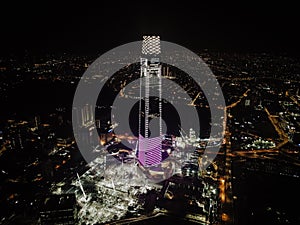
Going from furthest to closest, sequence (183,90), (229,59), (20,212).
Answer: (229,59)
(183,90)
(20,212)

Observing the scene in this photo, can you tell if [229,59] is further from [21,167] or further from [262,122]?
[21,167]

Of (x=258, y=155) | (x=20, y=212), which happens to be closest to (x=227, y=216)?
(x=258, y=155)

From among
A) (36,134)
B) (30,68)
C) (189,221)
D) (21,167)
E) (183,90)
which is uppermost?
(30,68)

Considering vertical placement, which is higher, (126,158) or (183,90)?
(183,90)

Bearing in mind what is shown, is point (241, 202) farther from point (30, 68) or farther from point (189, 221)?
point (30, 68)

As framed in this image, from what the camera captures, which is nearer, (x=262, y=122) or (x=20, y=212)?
(x=20, y=212)

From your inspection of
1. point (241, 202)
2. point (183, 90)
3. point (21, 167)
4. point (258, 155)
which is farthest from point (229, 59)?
point (21, 167)

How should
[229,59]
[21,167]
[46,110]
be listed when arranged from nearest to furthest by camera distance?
[21,167], [46,110], [229,59]

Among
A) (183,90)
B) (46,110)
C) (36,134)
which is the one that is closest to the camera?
(36,134)

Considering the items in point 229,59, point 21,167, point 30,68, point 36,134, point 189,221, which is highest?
point 229,59
